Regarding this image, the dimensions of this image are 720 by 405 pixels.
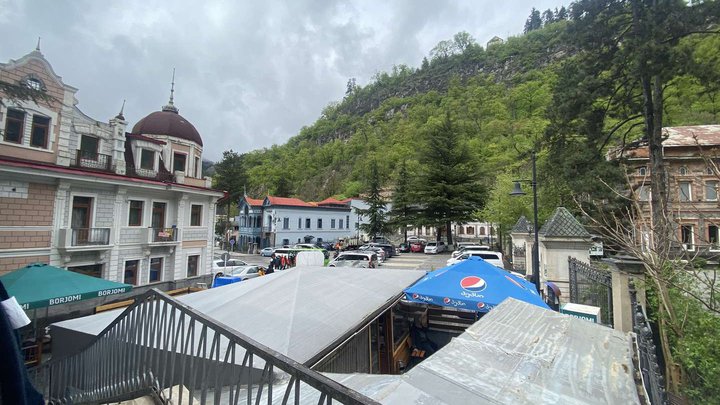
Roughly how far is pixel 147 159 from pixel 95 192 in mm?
4157

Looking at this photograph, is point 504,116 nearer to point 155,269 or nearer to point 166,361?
point 155,269

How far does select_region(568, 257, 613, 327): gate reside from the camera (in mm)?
7270

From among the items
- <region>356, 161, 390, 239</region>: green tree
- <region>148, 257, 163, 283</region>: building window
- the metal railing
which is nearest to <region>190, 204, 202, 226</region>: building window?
<region>148, 257, 163, 283</region>: building window

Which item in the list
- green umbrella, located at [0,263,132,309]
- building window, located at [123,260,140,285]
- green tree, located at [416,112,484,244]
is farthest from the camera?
green tree, located at [416,112,484,244]

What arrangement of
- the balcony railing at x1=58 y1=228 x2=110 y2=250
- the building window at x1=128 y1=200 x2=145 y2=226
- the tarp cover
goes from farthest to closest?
1. the building window at x1=128 y1=200 x2=145 y2=226
2. the balcony railing at x1=58 y1=228 x2=110 y2=250
3. the tarp cover

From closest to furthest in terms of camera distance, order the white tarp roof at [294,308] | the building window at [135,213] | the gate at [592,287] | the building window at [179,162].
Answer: the white tarp roof at [294,308] < the gate at [592,287] < the building window at [135,213] < the building window at [179,162]

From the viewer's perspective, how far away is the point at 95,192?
15.1 m

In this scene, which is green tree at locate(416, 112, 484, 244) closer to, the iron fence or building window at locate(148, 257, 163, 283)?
building window at locate(148, 257, 163, 283)

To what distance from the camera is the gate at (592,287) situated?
727cm

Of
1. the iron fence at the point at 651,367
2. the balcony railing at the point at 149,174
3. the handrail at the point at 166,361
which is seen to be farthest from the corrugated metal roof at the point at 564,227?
the balcony railing at the point at 149,174

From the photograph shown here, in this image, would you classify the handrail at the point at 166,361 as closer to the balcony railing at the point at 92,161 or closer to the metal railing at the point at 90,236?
the metal railing at the point at 90,236

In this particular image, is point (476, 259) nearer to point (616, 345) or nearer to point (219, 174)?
point (616, 345)

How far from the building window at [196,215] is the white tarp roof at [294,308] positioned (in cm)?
1590

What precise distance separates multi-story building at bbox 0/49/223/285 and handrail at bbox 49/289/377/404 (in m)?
11.0
